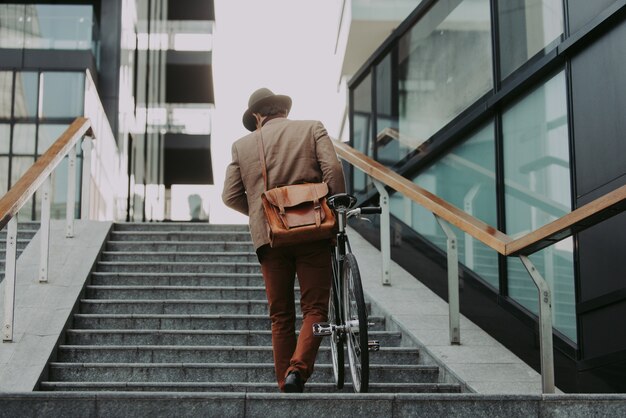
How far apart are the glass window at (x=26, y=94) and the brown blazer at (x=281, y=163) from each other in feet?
54.1

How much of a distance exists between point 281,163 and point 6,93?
671 inches

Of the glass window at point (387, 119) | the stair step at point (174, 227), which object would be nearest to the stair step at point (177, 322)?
the stair step at point (174, 227)

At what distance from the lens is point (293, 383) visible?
15.7 feet

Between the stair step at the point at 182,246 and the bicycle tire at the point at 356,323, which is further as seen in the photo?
the stair step at the point at 182,246

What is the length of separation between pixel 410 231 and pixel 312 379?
321cm

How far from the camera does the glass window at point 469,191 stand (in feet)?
25.0

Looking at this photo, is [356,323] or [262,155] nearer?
[356,323]

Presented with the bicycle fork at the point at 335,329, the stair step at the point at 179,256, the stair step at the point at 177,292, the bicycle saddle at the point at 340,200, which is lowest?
the bicycle fork at the point at 335,329

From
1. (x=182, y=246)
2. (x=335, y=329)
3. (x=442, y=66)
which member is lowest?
(x=335, y=329)

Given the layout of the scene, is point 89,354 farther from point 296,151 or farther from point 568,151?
point 568,151

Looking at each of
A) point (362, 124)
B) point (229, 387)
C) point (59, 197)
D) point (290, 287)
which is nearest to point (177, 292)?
point (229, 387)

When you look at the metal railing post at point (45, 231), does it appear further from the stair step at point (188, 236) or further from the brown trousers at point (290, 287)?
the brown trousers at point (290, 287)

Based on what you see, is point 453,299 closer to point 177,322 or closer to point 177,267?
point 177,322

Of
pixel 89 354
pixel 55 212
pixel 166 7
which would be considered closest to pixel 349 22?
pixel 55 212
